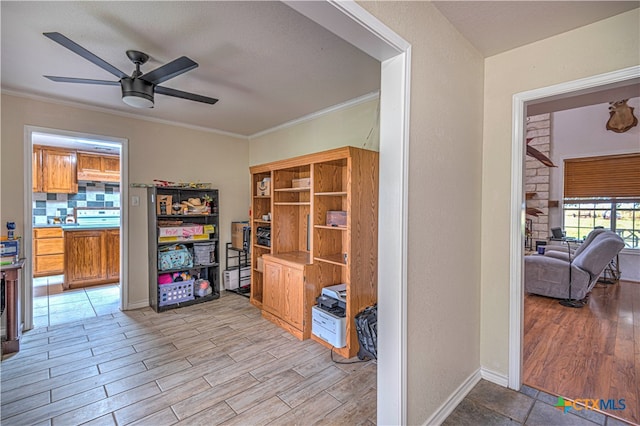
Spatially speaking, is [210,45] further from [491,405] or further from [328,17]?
[491,405]

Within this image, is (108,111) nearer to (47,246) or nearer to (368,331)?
(47,246)

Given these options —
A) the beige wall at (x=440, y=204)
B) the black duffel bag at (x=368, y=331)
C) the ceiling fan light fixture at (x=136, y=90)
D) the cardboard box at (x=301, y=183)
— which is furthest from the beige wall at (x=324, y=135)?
the ceiling fan light fixture at (x=136, y=90)

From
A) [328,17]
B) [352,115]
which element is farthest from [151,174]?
[328,17]

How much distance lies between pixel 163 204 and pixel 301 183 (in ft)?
6.10

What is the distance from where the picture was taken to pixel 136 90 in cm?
222

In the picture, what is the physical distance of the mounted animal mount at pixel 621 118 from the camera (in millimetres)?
5160

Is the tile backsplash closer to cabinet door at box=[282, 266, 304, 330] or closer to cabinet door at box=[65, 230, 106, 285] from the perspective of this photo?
cabinet door at box=[65, 230, 106, 285]

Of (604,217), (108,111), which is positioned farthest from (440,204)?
(604,217)

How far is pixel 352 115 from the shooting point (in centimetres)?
340

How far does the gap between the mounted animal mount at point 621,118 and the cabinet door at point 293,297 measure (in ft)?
20.6

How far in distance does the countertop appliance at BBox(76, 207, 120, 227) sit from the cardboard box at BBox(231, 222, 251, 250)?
109 inches

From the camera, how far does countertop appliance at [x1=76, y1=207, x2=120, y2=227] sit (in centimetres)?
579

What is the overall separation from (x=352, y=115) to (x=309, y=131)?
2.45 feet

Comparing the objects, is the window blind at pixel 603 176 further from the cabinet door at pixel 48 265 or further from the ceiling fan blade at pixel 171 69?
the cabinet door at pixel 48 265
